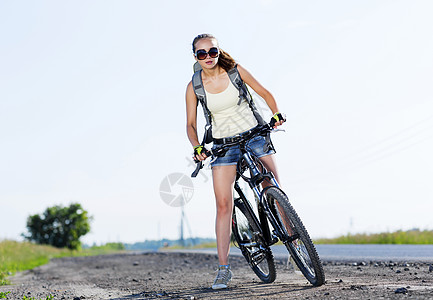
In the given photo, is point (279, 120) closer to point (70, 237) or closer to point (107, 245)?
point (107, 245)

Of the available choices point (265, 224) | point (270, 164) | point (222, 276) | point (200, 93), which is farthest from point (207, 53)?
point (222, 276)

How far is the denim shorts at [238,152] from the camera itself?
4.87m

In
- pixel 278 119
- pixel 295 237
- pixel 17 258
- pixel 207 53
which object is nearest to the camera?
pixel 295 237

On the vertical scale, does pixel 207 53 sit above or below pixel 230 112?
above

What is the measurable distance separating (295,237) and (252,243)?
2.95ft

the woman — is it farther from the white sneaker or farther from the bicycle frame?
the bicycle frame

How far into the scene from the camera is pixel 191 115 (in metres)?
5.12

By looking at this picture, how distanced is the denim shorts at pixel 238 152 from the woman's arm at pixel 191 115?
0.28m

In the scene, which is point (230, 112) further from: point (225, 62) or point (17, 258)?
point (17, 258)

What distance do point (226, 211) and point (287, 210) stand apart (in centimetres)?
95

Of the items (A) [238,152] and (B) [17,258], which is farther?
(B) [17,258]

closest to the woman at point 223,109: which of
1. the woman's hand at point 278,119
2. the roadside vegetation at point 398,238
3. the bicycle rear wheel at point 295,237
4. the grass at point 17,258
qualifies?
the woman's hand at point 278,119

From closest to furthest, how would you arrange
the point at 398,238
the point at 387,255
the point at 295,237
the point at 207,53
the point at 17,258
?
the point at 295,237 → the point at 207,53 → the point at 387,255 → the point at 398,238 → the point at 17,258

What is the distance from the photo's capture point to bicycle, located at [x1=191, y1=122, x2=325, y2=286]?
4.37 meters
